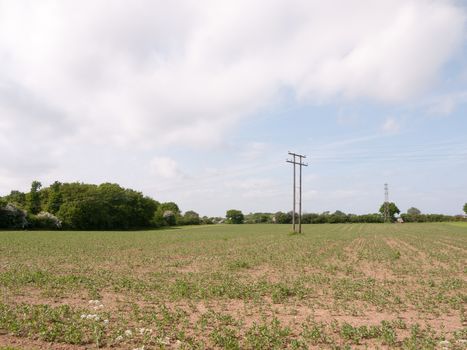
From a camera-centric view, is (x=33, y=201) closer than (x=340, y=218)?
Yes

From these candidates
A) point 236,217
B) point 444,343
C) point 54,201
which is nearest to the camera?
point 444,343

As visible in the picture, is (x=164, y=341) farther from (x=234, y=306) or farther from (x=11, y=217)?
(x=11, y=217)

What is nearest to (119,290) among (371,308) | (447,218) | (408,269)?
(371,308)

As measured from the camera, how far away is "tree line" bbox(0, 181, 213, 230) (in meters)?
88.0

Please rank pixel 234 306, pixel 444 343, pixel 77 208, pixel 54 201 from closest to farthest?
pixel 444 343 < pixel 234 306 < pixel 77 208 < pixel 54 201

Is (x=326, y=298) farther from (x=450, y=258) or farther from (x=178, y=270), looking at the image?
(x=450, y=258)

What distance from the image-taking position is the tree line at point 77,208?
88000 millimetres

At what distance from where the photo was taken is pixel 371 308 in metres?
12.0

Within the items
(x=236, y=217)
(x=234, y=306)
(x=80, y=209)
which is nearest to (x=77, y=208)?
(x=80, y=209)

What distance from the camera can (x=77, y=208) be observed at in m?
98.6

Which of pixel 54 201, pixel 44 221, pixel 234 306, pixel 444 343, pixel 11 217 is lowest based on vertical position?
pixel 234 306

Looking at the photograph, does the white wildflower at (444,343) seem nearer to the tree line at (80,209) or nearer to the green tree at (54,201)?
the tree line at (80,209)

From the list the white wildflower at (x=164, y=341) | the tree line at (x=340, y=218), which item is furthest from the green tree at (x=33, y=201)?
the white wildflower at (x=164, y=341)

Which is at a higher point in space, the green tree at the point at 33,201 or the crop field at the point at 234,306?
the green tree at the point at 33,201
